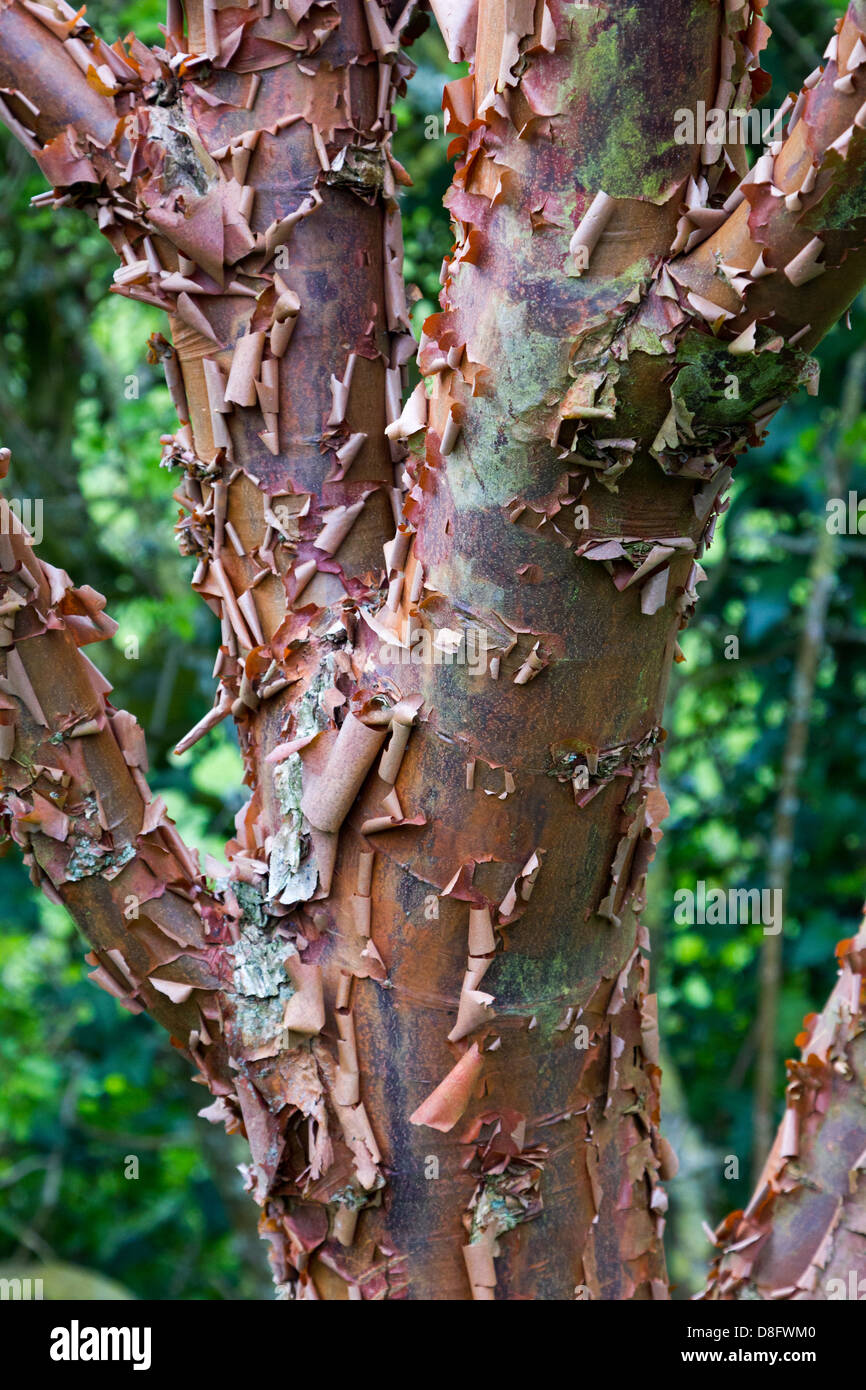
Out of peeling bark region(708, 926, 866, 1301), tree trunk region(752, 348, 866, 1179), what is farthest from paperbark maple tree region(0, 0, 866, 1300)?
tree trunk region(752, 348, 866, 1179)

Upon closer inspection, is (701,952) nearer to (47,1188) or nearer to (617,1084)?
(47,1188)

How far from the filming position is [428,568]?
675 millimetres

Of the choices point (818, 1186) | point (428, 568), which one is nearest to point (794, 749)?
point (818, 1186)

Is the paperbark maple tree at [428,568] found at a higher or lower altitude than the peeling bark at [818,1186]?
higher

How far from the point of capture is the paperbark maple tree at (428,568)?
0.59 m

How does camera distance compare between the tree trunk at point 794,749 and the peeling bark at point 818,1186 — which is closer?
the peeling bark at point 818,1186

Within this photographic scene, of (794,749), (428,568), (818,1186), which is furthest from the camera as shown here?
(794,749)

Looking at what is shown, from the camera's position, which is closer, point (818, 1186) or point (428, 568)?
point (428, 568)

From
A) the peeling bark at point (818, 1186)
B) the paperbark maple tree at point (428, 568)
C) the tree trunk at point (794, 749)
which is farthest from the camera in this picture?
the tree trunk at point (794, 749)

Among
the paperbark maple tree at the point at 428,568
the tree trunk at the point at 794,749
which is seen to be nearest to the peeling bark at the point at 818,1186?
the paperbark maple tree at the point at 428,568

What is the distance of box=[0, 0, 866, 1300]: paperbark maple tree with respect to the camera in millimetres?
594

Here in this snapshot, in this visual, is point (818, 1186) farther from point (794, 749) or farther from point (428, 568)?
point (794, 749)

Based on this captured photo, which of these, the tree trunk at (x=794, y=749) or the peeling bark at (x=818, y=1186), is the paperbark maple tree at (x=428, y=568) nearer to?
the peeling bark at (x=818, y=1186)
